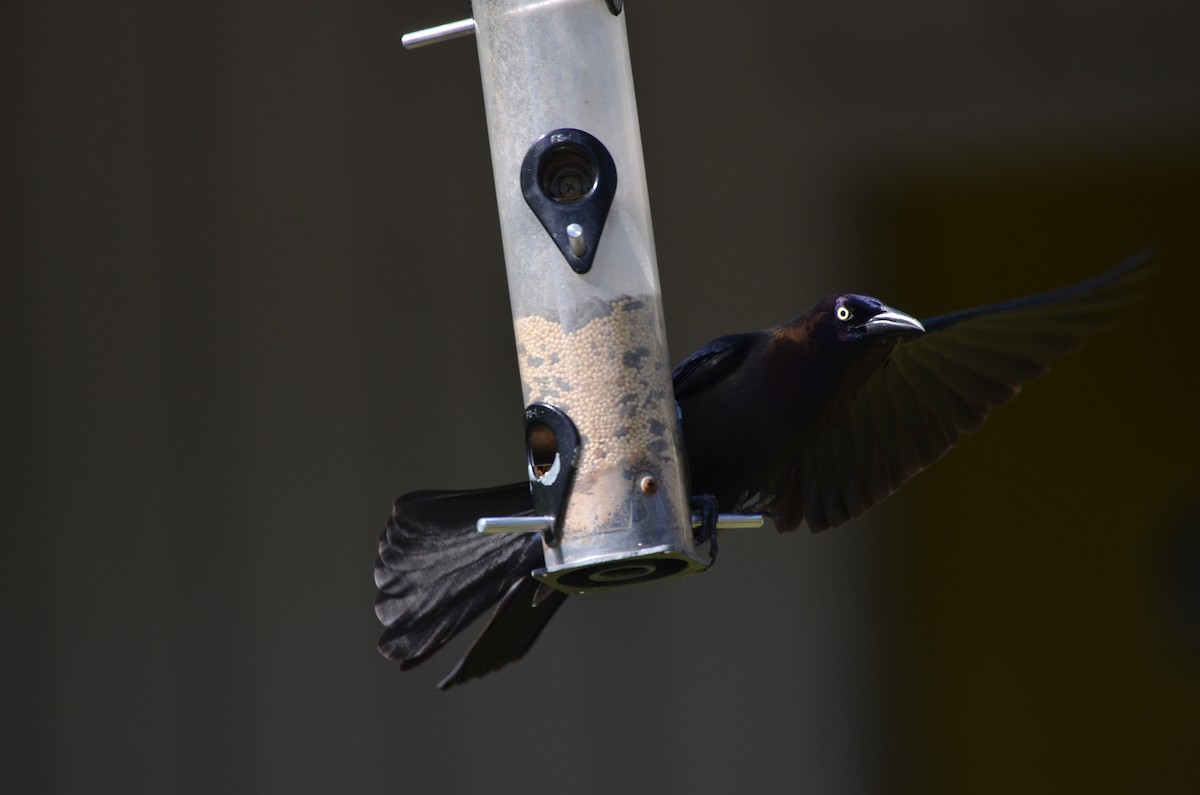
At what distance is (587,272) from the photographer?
126 inches

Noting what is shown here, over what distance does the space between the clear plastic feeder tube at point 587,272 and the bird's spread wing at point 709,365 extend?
15.7 inches

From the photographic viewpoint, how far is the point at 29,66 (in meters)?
5.83

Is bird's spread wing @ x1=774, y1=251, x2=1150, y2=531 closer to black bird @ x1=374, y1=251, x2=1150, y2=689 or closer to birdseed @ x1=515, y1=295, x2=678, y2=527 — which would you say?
black bird @ x1=374, y1=251, x2=1150, y2=689

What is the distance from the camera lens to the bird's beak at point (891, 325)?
3.54m

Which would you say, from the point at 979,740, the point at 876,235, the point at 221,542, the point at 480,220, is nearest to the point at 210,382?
the point at 221,542

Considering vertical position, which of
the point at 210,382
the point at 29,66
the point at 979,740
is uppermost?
the point at 29,66

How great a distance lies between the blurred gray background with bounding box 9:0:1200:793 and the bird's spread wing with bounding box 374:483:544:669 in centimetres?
200

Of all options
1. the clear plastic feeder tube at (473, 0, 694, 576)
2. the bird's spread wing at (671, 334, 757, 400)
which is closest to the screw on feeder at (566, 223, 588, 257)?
the clear plastic feeder tube at (473, 0, 694, 576)

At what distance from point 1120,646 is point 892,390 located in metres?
2.76

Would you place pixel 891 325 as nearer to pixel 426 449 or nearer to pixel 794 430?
pixel 794 430

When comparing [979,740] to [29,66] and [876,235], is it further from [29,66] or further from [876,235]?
[29,66]

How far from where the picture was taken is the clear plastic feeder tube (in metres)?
3.15

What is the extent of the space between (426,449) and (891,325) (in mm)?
2614

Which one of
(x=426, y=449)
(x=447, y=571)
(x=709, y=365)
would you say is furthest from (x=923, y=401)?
(x=426, y=449)
